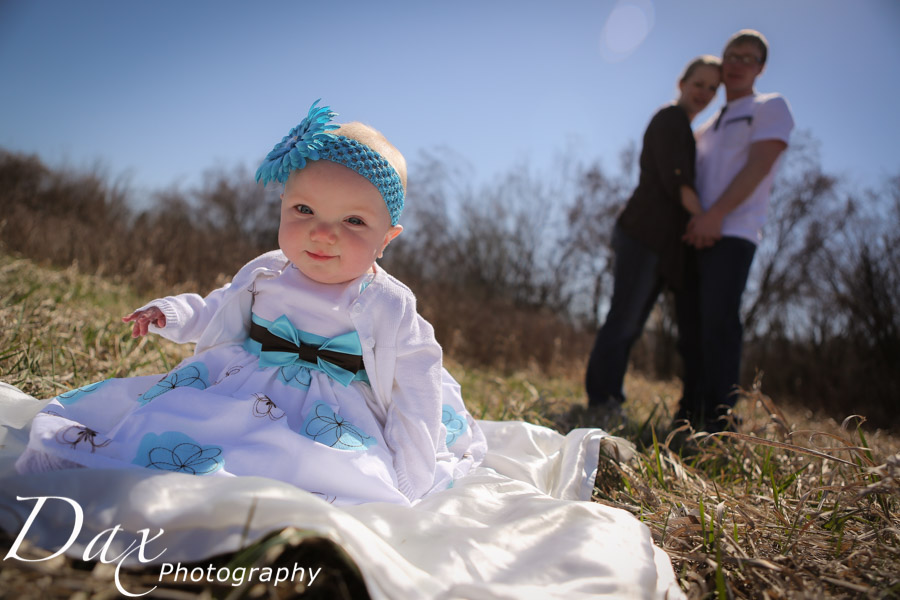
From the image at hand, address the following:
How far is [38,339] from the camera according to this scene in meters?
2.37

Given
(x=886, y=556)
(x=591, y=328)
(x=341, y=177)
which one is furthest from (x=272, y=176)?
(x=591, y=328)

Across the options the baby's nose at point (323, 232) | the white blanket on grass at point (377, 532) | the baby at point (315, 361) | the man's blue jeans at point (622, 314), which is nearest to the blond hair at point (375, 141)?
the baby at point (315, 361)

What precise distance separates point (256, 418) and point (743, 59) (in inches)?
133

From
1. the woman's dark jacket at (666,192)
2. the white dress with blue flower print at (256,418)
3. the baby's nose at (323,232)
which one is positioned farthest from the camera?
the woman's dark jacket at (666,192)

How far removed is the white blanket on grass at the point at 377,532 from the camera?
1000 millimetres

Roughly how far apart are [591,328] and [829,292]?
16.9 feet

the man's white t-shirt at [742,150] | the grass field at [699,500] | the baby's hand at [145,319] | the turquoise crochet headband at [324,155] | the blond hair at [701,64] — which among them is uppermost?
the blond hair at [701,64]

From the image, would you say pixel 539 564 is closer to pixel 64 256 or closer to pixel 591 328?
pixel 64 256

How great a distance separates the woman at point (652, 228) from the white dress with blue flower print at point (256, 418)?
Answer: 2.04m

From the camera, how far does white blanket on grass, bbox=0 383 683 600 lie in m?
1.00

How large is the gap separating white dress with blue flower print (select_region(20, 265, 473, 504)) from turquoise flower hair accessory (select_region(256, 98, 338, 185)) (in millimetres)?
339

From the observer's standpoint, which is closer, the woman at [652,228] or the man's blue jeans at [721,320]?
the man's blue jeans at [721,320]

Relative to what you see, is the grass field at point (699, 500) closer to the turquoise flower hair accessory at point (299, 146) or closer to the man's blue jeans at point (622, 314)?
the man's blue jeans at point (622, 314)

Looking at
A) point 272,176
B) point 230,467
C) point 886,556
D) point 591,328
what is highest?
point 272,176
